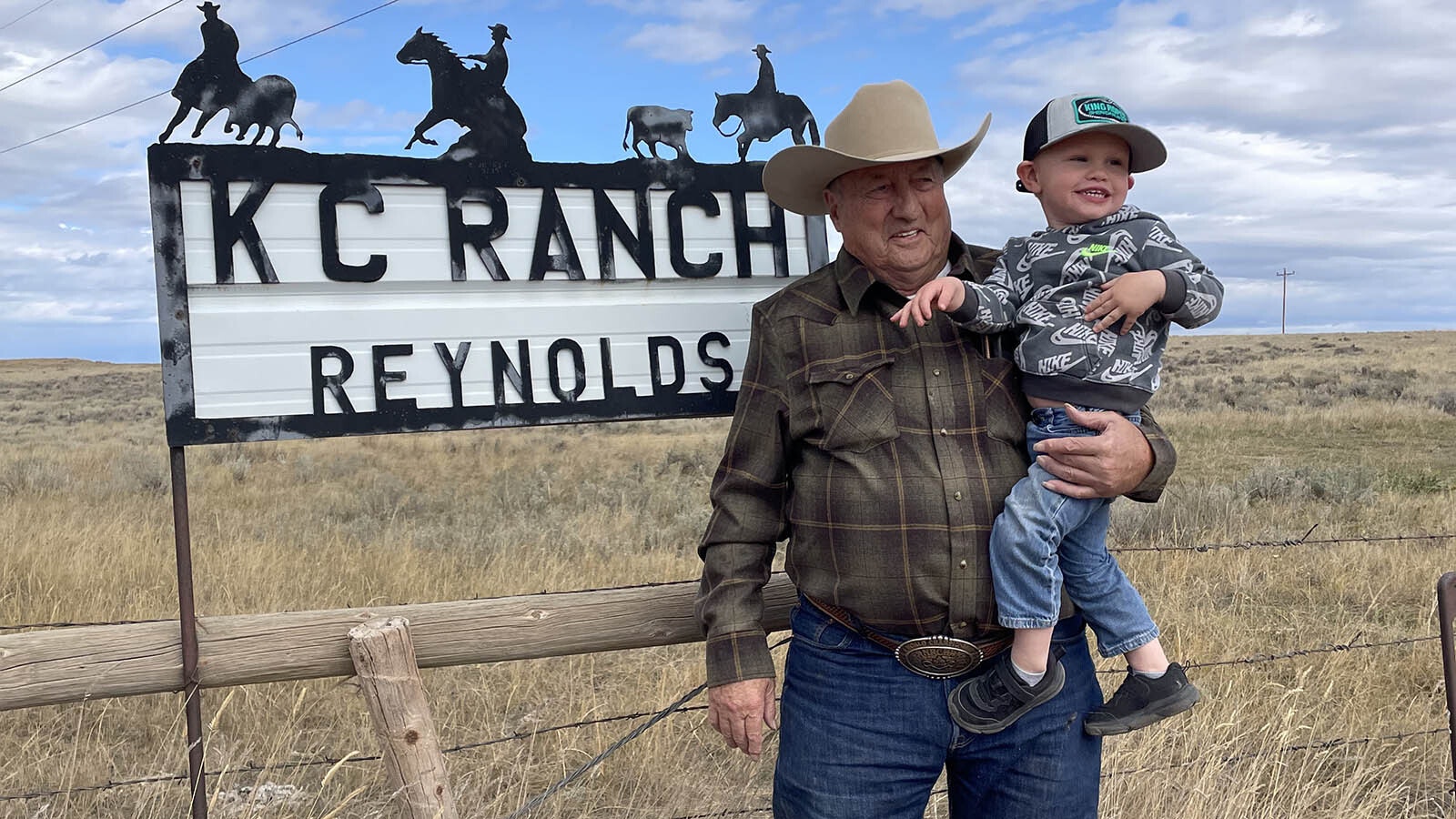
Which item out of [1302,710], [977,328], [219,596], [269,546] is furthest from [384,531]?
[977,328]

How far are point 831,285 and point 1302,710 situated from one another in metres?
3.52

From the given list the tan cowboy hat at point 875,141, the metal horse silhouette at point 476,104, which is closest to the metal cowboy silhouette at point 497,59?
the metal horse silhouette at point 476,104

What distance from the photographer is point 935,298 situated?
2.60m

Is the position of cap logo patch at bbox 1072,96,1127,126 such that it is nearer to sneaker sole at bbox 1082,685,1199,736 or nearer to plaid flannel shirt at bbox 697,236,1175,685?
plaid flannel shirt at bbox 697,236,1175,685

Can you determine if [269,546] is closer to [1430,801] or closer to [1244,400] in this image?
[1430,801]

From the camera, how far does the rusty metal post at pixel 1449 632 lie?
4012 millimetres

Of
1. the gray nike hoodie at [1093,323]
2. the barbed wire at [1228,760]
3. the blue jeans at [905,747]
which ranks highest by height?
the gray nike hoodie at [1093,323]

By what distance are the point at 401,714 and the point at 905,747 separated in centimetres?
142

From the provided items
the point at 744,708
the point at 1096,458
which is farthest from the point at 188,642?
the point at 1096,458

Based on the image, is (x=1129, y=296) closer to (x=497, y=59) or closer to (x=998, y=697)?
(x=998, y=697)

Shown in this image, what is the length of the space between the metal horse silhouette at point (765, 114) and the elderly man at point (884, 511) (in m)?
1.03

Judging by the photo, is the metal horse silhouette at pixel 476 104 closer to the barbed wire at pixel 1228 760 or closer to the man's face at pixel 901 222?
the man's face at pixel 901 222

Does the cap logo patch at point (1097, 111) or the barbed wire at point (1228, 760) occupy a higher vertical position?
the cap logo patch at point (1097, 111)

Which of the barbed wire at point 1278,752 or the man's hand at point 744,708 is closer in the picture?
the man's hand at point 744,708
